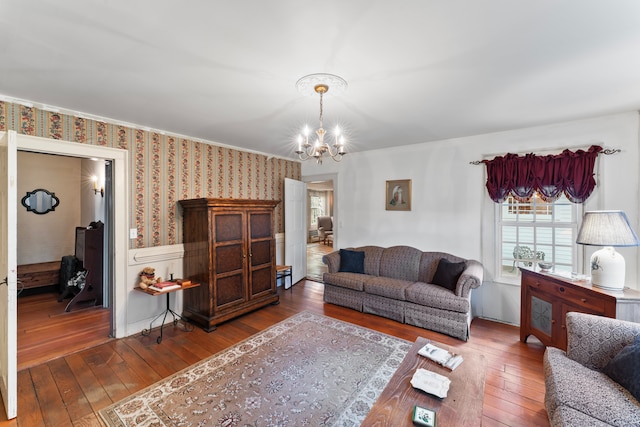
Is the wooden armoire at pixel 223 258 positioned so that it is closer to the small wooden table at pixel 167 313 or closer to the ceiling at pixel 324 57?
the small wooden table at pixel 167 313

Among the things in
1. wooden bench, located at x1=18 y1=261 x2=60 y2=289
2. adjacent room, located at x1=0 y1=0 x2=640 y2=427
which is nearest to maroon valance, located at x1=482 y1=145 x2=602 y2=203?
adjacent room, located at x1=0 y1=0 x2=640 y2=427

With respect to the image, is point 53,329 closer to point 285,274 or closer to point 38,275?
point 38,275

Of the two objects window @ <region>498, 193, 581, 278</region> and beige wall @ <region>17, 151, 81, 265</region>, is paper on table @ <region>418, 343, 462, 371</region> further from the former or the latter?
beige wall @ <region>17, 151, 81, 265</region>

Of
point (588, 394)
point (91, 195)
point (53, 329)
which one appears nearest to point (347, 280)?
point (588, 394)

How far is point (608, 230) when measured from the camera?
2.35 m

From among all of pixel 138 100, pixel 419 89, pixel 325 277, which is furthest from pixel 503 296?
pixel 138 100

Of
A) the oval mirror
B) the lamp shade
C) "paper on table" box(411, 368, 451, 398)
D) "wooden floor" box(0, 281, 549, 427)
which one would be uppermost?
the oval mirror

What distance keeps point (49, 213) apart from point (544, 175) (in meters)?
7.72

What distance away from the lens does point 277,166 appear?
521 centimetres

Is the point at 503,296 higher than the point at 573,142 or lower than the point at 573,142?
lower

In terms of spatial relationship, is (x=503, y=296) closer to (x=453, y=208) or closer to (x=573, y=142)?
(x=453, y=208)

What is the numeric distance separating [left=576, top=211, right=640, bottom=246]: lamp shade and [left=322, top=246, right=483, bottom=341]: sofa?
3.52ft

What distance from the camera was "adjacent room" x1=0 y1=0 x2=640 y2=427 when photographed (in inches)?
62.2

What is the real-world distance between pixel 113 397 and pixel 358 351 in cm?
211
